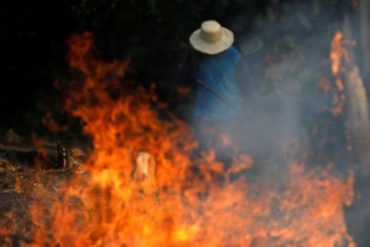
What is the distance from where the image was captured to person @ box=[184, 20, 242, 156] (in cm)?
648

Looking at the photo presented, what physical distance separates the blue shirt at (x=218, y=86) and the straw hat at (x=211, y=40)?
0.10 metres

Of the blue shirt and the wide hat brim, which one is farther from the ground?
the wide hat brim

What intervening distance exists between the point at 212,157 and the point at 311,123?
6.84 ft

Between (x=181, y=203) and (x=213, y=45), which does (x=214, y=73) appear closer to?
(x=213, y=45)

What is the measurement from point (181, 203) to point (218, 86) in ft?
5.78

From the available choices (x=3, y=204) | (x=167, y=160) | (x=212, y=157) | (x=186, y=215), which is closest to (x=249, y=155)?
(x=212, y=157)

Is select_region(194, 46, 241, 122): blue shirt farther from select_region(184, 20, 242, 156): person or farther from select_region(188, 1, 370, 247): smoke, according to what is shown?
select_region(188, 1, 370, 247): smoke

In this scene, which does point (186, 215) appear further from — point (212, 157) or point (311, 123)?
point (311, 123)

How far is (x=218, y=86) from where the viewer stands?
653cm

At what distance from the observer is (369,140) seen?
13.9 ft

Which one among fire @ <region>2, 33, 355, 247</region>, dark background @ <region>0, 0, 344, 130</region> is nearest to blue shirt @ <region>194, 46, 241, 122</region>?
fire @ <region>2, 33, 355, 247</region>

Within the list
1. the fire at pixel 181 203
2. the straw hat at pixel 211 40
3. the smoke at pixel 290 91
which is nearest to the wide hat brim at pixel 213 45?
the straw hat at pixel 211 40

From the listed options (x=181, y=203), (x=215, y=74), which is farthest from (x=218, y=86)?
(x=181, y=203)

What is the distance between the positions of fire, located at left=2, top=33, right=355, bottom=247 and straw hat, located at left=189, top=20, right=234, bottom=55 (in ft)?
5.64
